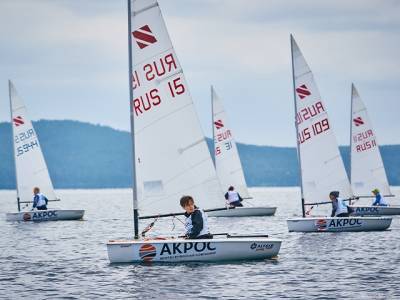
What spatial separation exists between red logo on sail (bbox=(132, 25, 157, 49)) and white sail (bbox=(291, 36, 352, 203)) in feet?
45.9

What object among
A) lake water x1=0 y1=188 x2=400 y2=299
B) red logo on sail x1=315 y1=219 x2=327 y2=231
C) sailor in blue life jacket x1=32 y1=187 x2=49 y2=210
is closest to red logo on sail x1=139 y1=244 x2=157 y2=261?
lake water x1=0 y1=188 x2=400 y2=299

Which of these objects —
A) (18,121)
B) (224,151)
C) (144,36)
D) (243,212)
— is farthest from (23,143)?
(144,36)

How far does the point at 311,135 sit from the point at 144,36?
49.5 feet

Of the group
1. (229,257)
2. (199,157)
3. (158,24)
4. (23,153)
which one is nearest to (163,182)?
(199,157)

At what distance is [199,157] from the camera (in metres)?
24.9

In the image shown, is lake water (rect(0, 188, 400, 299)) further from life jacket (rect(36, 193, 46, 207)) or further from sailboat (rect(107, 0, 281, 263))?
life jacket (rect(36, 193, 46, 207))

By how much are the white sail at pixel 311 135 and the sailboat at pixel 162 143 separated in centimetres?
1293

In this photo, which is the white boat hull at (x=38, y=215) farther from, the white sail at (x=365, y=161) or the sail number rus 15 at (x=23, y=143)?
the white sail at (x=365, y=161)

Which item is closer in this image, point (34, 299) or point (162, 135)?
point (34, 299)

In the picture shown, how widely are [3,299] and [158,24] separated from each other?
901cm

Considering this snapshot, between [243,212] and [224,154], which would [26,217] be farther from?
[224,154]

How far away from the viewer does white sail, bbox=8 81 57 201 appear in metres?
50.8

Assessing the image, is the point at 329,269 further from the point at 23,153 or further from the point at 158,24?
the point at 23,153

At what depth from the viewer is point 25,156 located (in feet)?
168
